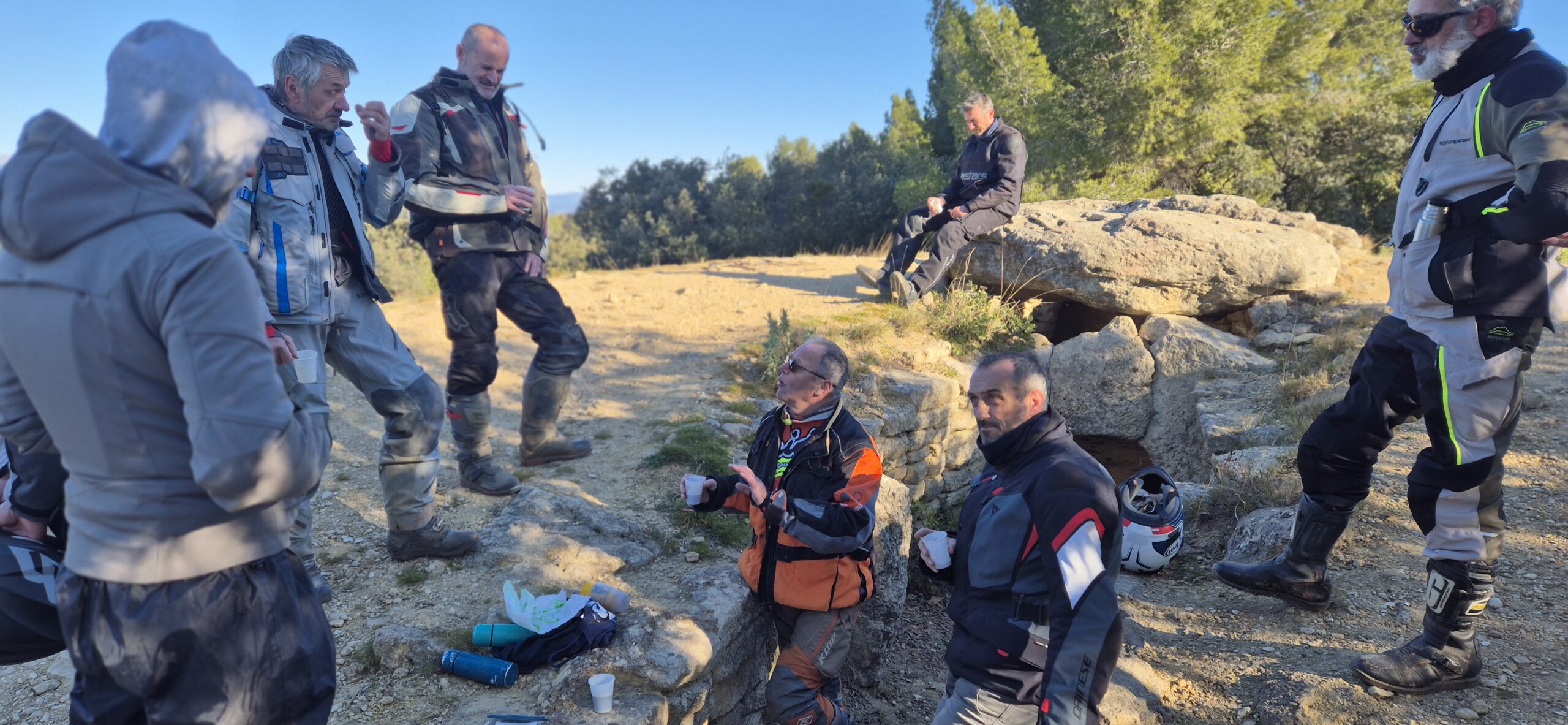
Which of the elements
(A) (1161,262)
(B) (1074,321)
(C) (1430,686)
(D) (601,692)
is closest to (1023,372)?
(D) (601,692)

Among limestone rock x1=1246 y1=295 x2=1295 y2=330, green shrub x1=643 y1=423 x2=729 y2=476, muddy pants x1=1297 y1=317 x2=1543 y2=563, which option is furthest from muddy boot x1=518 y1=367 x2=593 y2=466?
limestone rock x1=1246 y1=295 x2=1295 y2=330

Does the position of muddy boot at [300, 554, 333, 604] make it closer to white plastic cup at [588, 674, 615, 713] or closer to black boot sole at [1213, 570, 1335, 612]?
white plastic cup at [588, 674, 615, 713]

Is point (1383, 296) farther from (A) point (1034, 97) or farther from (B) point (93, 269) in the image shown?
(B) point (93, 269)

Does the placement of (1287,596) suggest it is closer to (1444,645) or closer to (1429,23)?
(1444,645)

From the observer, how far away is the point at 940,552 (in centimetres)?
280

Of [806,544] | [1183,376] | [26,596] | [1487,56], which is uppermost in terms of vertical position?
[1487,56]

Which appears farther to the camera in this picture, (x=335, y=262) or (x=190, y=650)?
(x=335, y=262)

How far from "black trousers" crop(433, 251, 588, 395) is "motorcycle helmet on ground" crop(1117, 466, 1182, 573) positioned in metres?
3.26

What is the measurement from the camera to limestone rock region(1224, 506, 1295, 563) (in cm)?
428

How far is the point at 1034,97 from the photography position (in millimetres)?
14438

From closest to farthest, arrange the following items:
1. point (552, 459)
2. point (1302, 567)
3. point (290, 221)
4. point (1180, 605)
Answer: point (290, 221), point (1302, 567), point (1180, 605), point (552, 459)

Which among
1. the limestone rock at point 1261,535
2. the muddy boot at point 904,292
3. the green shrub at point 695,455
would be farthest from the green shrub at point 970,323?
the limestone rock at point 1261,535

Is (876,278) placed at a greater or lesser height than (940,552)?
greater

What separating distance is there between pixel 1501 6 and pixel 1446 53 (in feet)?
0.65
